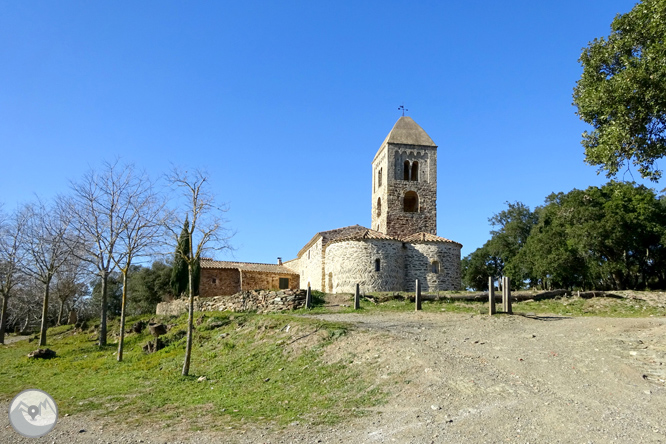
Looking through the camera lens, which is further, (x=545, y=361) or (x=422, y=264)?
(x=422, y=264)

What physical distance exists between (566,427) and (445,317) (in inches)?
429

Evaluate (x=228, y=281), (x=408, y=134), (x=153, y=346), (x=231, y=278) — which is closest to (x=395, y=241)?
(x=408, y=134)

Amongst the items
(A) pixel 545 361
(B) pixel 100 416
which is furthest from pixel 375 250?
(B) pixel 100 416

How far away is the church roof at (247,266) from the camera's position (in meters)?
39.2

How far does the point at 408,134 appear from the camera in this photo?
126 ft

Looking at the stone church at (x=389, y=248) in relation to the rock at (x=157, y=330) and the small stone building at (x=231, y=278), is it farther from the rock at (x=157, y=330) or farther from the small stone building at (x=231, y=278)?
the rock at (x=157, y=330)

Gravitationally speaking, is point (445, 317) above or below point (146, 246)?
below

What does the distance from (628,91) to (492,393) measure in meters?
8.91

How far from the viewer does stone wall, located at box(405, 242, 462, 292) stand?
104 ft

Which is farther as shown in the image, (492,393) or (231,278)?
(231,278)

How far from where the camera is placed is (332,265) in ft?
105

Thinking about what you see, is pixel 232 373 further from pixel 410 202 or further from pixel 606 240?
pixel 606 240

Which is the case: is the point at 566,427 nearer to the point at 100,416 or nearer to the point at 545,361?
the point at 545,361

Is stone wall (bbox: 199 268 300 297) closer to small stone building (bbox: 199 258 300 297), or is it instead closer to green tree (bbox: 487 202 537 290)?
small stone building (bbox: 199 258 300 297)
